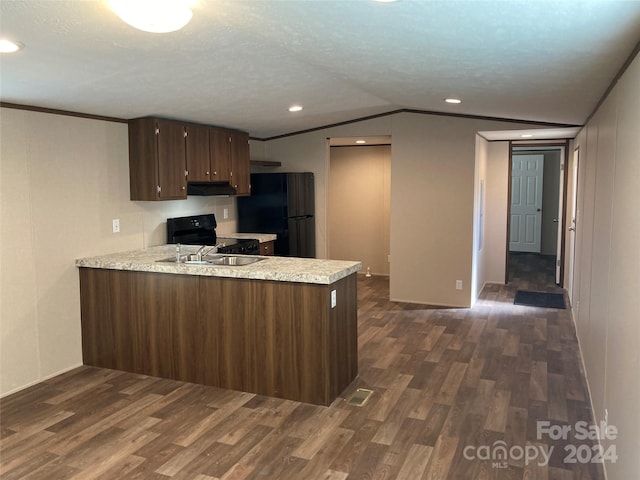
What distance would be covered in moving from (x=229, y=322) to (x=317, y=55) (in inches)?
76.9

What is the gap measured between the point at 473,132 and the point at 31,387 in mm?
5083

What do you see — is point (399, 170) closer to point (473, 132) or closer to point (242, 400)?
point (473, 132)

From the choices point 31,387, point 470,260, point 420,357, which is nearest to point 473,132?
point 470,260

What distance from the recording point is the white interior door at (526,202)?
10.2 m

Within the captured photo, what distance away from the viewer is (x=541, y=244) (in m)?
10.4

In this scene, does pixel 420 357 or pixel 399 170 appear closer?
pixel 420 357

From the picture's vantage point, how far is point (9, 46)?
2510 mm

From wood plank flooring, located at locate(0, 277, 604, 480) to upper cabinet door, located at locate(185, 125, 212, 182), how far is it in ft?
6.64

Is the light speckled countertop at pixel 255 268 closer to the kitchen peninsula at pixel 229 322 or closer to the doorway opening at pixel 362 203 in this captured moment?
the kitchen peninsula at pixel 229 322

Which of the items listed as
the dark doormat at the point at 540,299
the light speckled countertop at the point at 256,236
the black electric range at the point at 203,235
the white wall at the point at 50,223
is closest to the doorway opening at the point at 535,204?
the dark doormat at the point at 540,299

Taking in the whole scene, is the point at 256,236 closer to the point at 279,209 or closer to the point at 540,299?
the point at 279,209

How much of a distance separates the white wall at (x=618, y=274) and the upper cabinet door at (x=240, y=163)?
3.60 meters

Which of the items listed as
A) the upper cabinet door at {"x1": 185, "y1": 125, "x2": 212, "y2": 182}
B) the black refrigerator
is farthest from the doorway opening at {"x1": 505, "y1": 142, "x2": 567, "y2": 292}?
the upper cabinet door at {"x1": 185, "y1": 125, "x2": 212, "y2": 182}

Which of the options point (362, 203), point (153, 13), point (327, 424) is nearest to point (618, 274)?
point (327, 424)
